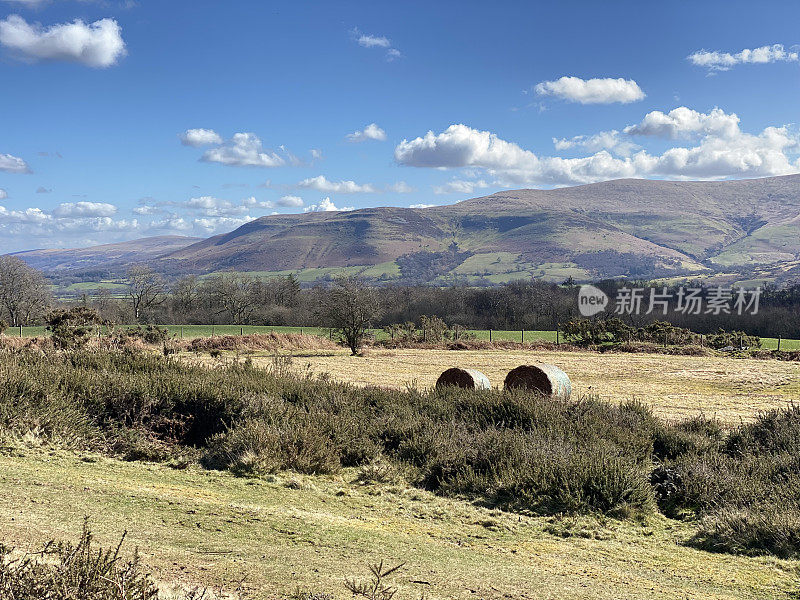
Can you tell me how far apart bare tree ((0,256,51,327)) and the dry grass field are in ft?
119

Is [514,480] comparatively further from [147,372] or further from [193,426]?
[147,372]

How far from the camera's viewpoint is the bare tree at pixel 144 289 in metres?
68.4

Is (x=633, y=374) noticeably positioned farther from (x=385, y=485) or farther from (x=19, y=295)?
(x=19, y=295)

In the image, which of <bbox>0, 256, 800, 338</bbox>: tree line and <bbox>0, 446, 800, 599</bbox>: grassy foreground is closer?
<bbox>0, 446, 800, 599</bbox>: grassy foreground

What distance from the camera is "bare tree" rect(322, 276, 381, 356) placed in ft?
117

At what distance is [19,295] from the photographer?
196ft

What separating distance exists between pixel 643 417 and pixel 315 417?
634 centimetres

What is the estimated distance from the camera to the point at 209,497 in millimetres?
7398

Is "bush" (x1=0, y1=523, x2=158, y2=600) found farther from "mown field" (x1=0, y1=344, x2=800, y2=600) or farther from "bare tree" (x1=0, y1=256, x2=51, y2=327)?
"bare tree" (x1=0, y1=256, x2=51, y2=327)

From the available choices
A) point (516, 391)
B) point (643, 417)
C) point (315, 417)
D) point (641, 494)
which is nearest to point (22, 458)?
point (315, 417)

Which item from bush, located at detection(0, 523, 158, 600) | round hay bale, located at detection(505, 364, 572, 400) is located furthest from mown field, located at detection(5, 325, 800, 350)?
bush, located at detection(0, 523, 158, 600)

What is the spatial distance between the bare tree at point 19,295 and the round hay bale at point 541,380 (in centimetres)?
5387

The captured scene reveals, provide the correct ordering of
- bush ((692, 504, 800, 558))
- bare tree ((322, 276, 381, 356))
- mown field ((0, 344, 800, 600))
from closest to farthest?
mown field ((0, 344, 800, 600)), bush ((692, 504, 800, 558)), bare tree ((322, 276, 381, 356))

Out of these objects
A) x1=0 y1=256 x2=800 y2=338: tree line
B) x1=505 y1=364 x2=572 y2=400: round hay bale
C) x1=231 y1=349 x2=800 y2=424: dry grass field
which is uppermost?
x1=0 y1=256 x2=800 y2=338: tree line
